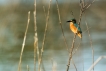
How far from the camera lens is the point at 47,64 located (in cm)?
810

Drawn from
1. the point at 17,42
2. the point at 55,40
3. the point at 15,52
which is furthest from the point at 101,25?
the point at 15,52

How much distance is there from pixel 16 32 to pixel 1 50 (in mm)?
3135

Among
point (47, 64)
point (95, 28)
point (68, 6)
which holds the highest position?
point (68, 6)

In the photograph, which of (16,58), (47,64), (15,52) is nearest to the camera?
(47,64)

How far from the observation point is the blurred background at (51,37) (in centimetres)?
805

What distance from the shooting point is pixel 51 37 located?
1208 cm

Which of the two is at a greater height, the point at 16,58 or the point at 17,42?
the point at 17,42

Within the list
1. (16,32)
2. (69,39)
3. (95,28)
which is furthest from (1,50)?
(95,28)

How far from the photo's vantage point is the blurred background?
26.4 ft

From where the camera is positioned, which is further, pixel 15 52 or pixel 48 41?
pixel 48 41

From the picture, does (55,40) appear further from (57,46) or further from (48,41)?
(57,46)

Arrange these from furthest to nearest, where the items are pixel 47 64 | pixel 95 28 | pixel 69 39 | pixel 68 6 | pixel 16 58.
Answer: pixel 68 6
pixel 95 28
pixel 69 39
pixel 16 58
pixel 47 64

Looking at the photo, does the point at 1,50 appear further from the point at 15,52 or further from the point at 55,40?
the point at 55,40

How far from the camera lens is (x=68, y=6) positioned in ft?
58.0
